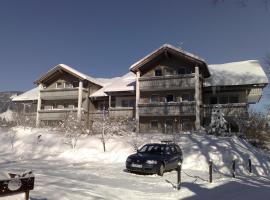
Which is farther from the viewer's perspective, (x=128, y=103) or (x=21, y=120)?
(x=128, y=103)

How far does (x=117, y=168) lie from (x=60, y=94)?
2406 centimetres

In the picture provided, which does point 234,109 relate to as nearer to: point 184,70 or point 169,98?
point 184,70

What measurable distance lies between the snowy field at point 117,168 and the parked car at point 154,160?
1.42 ft

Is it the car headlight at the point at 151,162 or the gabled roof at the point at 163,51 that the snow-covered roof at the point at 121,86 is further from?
the car headlight at the point at 151,162

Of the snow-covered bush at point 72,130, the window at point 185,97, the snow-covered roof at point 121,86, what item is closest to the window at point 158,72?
the snow-covered roof at point 121,86

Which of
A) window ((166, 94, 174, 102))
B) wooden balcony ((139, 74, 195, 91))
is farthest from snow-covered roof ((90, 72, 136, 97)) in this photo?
window ((166, 94, 174, 102))

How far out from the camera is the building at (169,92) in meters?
33.2

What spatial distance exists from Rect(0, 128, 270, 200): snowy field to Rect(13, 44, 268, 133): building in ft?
17.0

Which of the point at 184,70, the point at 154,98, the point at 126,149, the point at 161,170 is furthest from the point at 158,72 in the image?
the point at 161,170

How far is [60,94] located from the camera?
4128 centimetres

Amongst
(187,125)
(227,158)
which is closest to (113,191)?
(227,158)

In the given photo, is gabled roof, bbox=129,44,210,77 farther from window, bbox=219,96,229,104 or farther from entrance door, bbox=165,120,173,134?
entrance door, bbox=165,120,173,134

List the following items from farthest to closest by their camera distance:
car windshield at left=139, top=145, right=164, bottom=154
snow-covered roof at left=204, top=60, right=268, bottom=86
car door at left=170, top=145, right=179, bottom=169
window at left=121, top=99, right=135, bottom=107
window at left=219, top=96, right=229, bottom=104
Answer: window at left=121, top=99, right=135, bottom=107
window at left=219, top=96, right=229, bottom=104
snow-covered roof at left=204, top=60, right=268, bottom=86
car windshield at left=139, top=145, right=164, bottom=154
car door at left=170, top=145, right=179, bottom=169

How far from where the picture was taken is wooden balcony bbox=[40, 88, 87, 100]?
40.6 m
